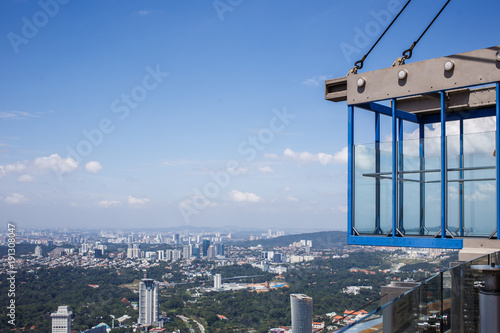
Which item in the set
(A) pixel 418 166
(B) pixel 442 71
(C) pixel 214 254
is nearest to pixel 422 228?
(A) pixel 418 166

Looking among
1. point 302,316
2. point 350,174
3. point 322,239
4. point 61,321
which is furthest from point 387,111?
point 322,239

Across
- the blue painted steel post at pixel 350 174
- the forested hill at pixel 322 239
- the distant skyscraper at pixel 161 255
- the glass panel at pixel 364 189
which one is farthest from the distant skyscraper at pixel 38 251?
the glass panel at pixel 364 189

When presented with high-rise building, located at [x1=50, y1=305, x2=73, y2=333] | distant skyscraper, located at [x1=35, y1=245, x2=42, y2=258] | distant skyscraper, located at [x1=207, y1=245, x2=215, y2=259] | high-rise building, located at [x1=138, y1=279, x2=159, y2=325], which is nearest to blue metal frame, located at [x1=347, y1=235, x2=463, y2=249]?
high-rise building, located at [x1=50, y1=305, x2=73, y2=333]

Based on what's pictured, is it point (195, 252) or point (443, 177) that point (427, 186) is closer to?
point (443, 177)

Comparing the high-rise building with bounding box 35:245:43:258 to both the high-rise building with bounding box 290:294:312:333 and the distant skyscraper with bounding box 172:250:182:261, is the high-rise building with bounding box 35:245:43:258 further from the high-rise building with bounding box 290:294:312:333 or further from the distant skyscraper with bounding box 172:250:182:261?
the high-rise building with bounding box 290:294:312:333

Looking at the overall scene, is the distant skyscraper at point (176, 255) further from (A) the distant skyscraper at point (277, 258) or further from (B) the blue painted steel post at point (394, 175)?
(B) the blue painted steel post at point (394, 175)

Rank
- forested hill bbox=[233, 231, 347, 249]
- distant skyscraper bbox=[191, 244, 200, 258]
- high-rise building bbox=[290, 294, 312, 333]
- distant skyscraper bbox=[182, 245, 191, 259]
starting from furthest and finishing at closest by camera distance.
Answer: distant skyscraper bbox=[191, 244, 200, 258] < distant skyscraper bbox=[182, 245, 191, 259] < forested hill bbox=[233, 231, 347, 249] < high-rise building bbox=[290, 294, 312, 333]
